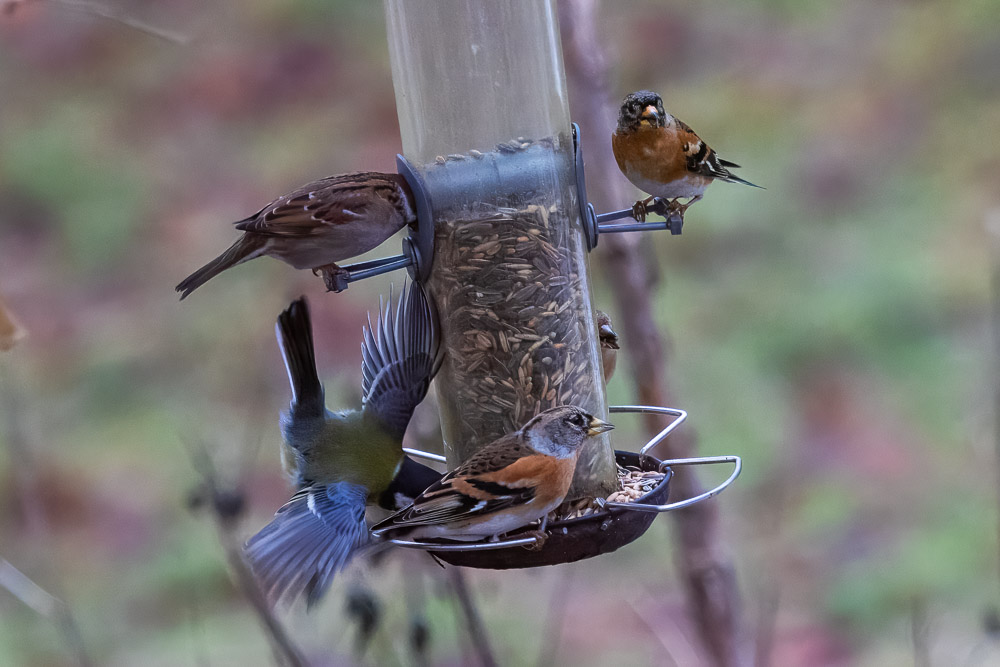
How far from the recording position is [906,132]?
9.53 metres

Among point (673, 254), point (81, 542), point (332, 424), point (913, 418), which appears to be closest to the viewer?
point (332, 424)

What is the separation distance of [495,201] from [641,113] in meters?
0.85

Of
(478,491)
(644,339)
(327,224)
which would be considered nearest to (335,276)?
(327,224)

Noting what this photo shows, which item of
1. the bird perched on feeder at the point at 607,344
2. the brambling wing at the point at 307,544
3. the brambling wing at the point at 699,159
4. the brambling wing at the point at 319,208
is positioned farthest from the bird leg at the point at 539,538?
the brambling wing at the point at 699,159

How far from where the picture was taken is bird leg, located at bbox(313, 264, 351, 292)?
2893mm

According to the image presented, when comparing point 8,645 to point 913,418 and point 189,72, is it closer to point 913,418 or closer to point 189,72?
point 189,72

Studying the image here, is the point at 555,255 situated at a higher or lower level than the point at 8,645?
higher

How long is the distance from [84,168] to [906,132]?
7.36 metres

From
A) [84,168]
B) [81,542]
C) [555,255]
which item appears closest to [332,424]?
[555,255]

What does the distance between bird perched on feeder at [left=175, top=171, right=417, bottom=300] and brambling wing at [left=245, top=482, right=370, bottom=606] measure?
65 centimetres

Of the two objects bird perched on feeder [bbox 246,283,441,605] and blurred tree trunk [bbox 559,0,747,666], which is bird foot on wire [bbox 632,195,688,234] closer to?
blurred tree trunk [bbox 559,0,747,666]

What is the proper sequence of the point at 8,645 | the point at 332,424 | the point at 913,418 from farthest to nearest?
1. the point at 913,418
2. the point at 8,645
3. the point at 332,424

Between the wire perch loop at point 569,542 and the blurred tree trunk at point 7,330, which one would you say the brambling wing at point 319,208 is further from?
the blurred tree trunk at point 7,330

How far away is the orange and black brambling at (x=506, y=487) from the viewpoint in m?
2.50
